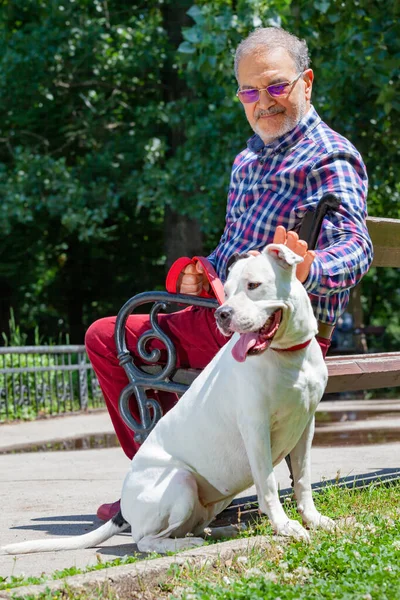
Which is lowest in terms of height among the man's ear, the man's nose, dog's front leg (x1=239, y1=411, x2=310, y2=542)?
dog's front leg (x1=239, y1=411, x2=310, y2=542)

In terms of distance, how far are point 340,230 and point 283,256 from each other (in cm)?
69

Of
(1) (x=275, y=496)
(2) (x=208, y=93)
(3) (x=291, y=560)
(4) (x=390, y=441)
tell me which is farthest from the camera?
(2) (x=208, y=93)

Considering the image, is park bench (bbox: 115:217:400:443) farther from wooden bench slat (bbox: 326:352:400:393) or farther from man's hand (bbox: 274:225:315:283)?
man's hand (bbox: 274:225:315:283)

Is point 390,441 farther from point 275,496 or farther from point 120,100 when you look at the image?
point 120,100

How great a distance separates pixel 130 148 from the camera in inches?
737

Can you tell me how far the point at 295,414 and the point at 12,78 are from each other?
51.0 ft

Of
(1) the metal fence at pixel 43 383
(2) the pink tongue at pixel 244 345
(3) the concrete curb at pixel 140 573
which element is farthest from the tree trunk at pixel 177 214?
(2) the pink tongue at pixel 244 345

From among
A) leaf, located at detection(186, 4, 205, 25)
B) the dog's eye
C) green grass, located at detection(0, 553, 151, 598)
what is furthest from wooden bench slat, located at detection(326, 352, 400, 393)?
leaf, located at detection(186, 4, 205, 25)

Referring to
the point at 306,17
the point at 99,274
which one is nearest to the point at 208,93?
the point at 306,17

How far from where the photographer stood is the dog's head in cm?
297

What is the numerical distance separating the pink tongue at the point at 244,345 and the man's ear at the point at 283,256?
0.24 meters

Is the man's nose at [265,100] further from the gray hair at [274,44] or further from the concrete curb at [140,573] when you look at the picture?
the concrete curb at [140,573]

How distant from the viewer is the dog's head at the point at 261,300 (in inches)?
117

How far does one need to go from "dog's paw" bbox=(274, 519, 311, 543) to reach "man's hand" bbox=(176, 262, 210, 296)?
1.26m
